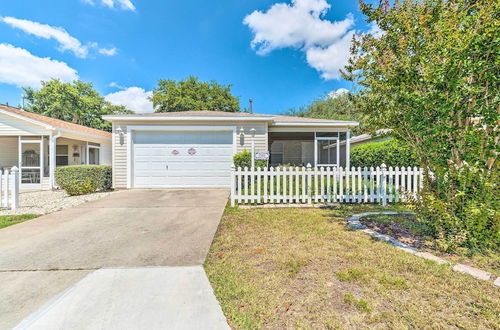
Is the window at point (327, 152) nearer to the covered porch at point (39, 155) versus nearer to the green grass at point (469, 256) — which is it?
the green grass at point (469, 256)

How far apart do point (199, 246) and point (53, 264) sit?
176cm

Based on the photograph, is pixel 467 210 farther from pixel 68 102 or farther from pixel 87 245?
pixel 68 102

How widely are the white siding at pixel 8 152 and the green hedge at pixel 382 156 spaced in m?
17.1

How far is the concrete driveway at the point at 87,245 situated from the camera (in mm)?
2174

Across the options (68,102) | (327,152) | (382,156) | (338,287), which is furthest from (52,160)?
(68,102)

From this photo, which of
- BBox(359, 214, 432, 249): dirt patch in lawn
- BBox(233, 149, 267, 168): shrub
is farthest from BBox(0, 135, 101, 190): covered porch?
BBox(359, 214, 432, 249): dirt patch in lawn

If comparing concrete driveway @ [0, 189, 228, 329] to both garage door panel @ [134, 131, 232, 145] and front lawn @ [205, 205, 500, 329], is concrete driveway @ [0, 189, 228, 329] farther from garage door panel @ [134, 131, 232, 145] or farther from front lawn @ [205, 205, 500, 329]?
garage door panel @ [134, 131, 232, 145]

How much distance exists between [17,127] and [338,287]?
1318 cm

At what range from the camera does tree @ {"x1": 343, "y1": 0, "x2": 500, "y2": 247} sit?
266 centimetres

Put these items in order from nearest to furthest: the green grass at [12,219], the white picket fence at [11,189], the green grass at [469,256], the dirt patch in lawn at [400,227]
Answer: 1. the green grass at [469,256]
2. the dirt patch in lawn at [400,227]
3. the green grass at [12,219]
4. the white picket fence at [11,189]

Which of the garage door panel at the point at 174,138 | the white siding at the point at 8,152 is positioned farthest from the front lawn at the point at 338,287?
the white siding at the point at 8,152

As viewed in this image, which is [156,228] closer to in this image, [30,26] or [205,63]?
[205,63]

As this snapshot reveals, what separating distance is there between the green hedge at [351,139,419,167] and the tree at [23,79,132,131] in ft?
90.2

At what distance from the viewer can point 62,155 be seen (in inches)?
457
